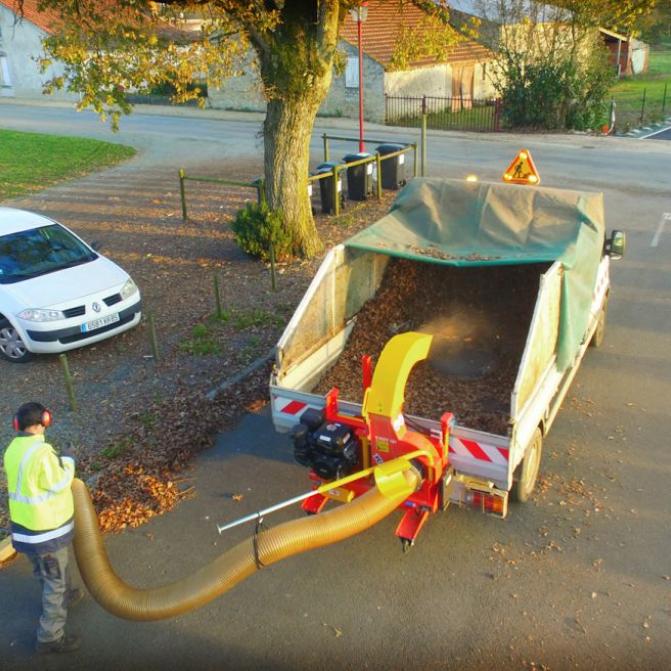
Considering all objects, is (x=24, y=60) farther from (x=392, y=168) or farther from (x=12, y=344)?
(x=12, y=344)

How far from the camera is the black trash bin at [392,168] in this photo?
17.3 m

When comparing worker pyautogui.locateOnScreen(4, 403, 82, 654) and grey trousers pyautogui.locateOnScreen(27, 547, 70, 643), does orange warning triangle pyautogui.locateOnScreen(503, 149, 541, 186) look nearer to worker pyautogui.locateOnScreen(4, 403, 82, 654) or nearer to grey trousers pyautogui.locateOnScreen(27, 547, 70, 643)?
worker pyautogui.locateOnScreen(4, 403, 82, 654)

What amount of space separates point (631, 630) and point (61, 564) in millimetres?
3847

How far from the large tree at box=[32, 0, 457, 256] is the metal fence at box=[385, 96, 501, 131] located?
16960 mm

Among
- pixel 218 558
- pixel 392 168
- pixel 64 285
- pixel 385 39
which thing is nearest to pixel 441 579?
pixel 218 558

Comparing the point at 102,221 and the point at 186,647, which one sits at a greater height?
the point at 102,221

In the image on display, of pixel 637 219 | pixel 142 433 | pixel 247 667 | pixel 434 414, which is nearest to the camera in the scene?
pixel 247 667

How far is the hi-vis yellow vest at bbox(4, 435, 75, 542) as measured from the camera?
447cm

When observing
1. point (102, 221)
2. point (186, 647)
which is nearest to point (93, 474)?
point (186, 647)

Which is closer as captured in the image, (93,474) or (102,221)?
(93,474)

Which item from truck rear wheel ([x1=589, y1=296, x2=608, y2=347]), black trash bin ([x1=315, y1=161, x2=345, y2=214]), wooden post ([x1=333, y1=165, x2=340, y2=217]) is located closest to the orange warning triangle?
truck rear wheel ([x1=589, y1=296, x2=608, y2=347])

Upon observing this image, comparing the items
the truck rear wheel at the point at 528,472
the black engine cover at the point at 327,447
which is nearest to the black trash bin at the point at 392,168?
the truck rear wheel at the point at 528,472

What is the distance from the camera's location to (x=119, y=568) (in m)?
5.51

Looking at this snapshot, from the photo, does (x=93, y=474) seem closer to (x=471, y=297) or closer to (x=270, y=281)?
(x=471, y=297)
